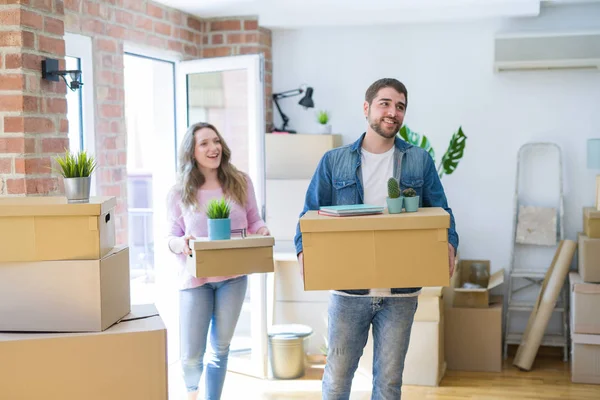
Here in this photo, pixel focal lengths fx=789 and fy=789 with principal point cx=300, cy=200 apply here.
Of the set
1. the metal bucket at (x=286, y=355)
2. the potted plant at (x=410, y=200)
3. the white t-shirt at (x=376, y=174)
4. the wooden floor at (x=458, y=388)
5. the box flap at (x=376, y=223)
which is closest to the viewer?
the box flap at (x=376, y=223)

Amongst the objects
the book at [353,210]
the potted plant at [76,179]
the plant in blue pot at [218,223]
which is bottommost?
the plant in blue pot at [218,223]

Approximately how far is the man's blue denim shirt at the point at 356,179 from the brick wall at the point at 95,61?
1.11 metres

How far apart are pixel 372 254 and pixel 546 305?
265 centimetres

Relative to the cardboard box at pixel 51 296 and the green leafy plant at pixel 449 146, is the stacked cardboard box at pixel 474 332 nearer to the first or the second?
the green leafy plant at pixel 449 146

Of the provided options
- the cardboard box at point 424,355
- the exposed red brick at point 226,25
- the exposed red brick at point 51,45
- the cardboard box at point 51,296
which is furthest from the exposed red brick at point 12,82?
the cardboard box at point 424,355

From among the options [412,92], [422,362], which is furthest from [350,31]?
[422,362]

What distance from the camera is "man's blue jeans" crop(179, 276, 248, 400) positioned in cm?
346

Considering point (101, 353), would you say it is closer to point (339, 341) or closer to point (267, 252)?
point (339, 341)

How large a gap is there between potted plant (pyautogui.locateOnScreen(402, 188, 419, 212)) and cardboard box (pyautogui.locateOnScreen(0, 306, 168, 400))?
35.6 inches

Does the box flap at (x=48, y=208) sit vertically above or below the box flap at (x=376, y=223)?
above

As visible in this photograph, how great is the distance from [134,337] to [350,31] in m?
3.51

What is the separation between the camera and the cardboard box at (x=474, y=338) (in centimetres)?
484

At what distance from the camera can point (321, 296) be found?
193 inches

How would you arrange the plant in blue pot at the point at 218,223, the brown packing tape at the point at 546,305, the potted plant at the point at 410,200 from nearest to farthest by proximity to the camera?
the potted plant at the point at 410,200 < the plant in blue pot at the point at 218,223 < the brown packing tape at the point at 546,305
